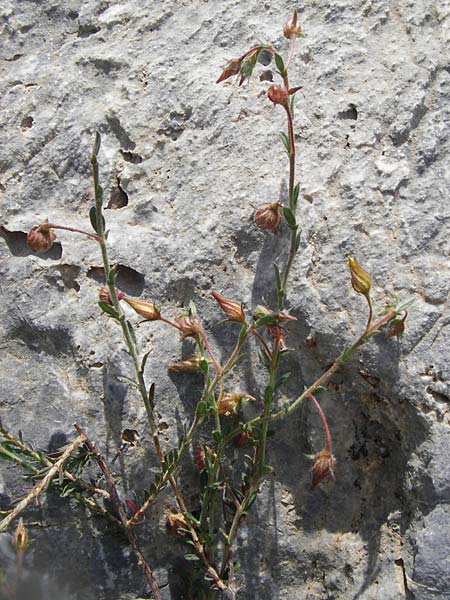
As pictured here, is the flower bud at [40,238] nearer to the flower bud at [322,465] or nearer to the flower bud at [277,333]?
the flower bud at [277,333]

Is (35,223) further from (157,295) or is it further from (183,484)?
(183,484)

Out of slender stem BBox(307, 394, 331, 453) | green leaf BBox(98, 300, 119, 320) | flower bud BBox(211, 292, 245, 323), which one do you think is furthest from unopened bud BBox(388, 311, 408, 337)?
green leaf BBox(98, 300, 119, 320)

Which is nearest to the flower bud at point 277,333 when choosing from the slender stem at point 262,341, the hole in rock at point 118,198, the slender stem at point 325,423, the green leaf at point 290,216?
the slender stem at point 262,341

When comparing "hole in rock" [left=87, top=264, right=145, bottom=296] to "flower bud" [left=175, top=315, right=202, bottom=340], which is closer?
"flower bud" [left=175, top=315, right=202, bottom=340]

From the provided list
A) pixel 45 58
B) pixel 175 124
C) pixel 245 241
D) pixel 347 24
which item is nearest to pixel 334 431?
pixel 245 241

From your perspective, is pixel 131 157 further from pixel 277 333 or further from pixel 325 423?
pixel 325 423

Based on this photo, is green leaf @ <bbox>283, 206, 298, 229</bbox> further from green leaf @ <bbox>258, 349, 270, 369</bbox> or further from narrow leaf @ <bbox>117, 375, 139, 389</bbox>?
narrow leaf @ <bbox>117, 375, 139, 389</bbox>
